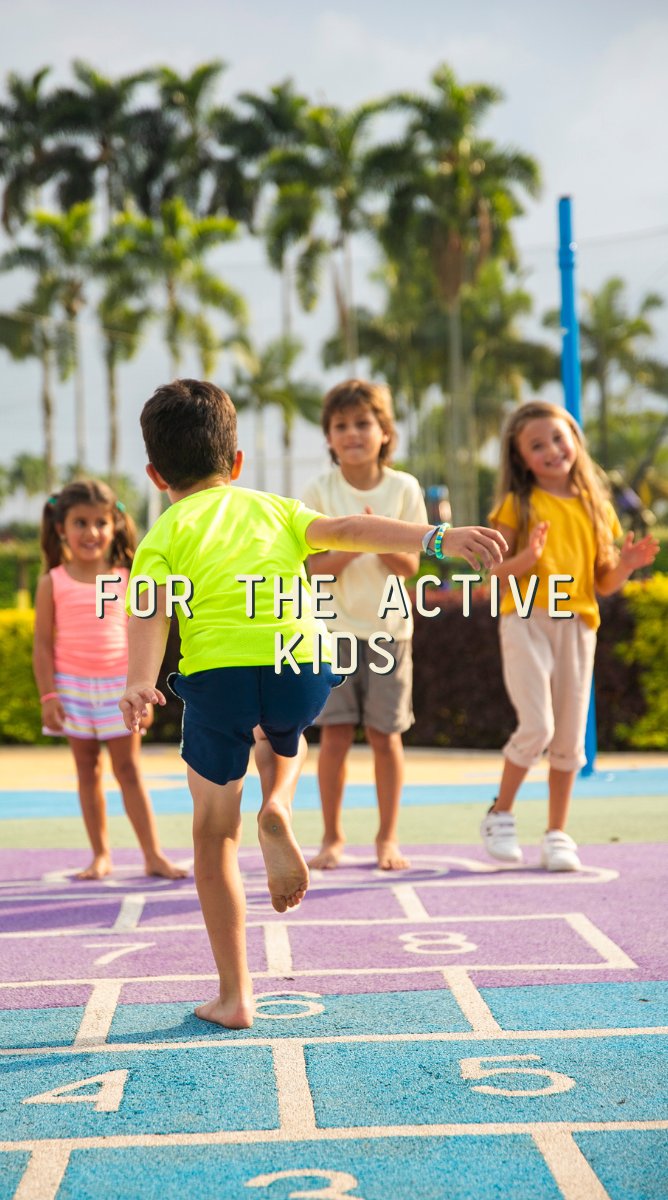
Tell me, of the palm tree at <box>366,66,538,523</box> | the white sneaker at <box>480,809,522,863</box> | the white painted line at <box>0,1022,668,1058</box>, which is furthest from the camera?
the palm tree at <box>366,66,538,523</box>

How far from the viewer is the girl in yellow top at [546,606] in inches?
175

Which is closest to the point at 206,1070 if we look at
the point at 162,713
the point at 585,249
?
the point at 162,713

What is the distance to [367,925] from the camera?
361 centimetres

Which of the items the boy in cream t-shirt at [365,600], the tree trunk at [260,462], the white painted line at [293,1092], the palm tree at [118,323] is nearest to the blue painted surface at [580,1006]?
the white painted line at [293,1092]

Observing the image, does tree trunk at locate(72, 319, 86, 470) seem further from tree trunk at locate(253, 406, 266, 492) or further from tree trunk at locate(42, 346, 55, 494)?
tree trunk at locate(253, 406, 266, 492)

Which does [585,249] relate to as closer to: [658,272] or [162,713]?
[658,272]

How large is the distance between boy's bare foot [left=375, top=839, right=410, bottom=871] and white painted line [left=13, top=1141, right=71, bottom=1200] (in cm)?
267

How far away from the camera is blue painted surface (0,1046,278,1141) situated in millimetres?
2029

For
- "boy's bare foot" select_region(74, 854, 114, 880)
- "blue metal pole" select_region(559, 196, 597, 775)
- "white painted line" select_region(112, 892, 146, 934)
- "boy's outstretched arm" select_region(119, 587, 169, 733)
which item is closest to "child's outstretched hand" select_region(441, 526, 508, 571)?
"boy's outstretched arm" select_region(119, 587, 169, 733)

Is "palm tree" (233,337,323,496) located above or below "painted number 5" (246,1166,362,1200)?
above

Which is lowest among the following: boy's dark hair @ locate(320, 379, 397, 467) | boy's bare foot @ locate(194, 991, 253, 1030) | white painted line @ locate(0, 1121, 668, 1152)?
boy's bare foot @ locate(194, 991, 253, 1030)

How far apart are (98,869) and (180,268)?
107ft

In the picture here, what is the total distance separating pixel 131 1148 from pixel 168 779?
625 cm

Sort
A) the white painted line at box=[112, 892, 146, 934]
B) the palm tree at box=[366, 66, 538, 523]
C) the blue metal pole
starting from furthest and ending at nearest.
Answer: the palm tree at box=[366, 66, 538, 523], the blue metal pole, the white painted line at box=[112, 892, 146, 934]
